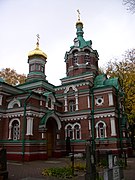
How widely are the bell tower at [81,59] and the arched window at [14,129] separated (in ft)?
34.3

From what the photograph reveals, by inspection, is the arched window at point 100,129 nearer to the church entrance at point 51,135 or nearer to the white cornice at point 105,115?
the white cornice at point 105,115

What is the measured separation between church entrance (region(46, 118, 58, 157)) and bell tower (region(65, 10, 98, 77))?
7.71 metres

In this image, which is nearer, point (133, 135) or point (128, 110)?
point (128, 110)

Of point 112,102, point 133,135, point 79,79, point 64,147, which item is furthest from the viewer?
point 133,135

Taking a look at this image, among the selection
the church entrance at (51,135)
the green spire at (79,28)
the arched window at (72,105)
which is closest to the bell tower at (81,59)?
the green spire at (79,28)

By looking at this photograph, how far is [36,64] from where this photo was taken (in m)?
27.7

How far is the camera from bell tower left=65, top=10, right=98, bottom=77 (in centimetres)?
2556

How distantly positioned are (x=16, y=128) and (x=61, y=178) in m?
10.5

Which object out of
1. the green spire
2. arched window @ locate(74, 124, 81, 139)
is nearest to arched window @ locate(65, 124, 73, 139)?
arched window @ locate(74, 124, 81, 139)

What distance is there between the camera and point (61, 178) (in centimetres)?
963

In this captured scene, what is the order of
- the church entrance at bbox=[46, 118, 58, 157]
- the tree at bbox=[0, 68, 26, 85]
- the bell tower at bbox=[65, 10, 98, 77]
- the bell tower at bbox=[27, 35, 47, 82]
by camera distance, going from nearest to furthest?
the church entrance at bbox=[46, 118, 58, 157], the bell tower at bbox=[65, 10, 98, 77], the bell tower at bbox=[27, 35, 47, 82], the tree at bbox=[0, 68, 26, 85]

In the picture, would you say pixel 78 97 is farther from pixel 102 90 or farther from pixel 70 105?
pixel 102 90

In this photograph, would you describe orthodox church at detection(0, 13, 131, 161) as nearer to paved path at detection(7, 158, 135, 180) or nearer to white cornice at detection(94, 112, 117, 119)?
white cornice at detection(94, 112, 117, 119)

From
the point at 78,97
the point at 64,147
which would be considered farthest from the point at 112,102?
the point at 64,147
